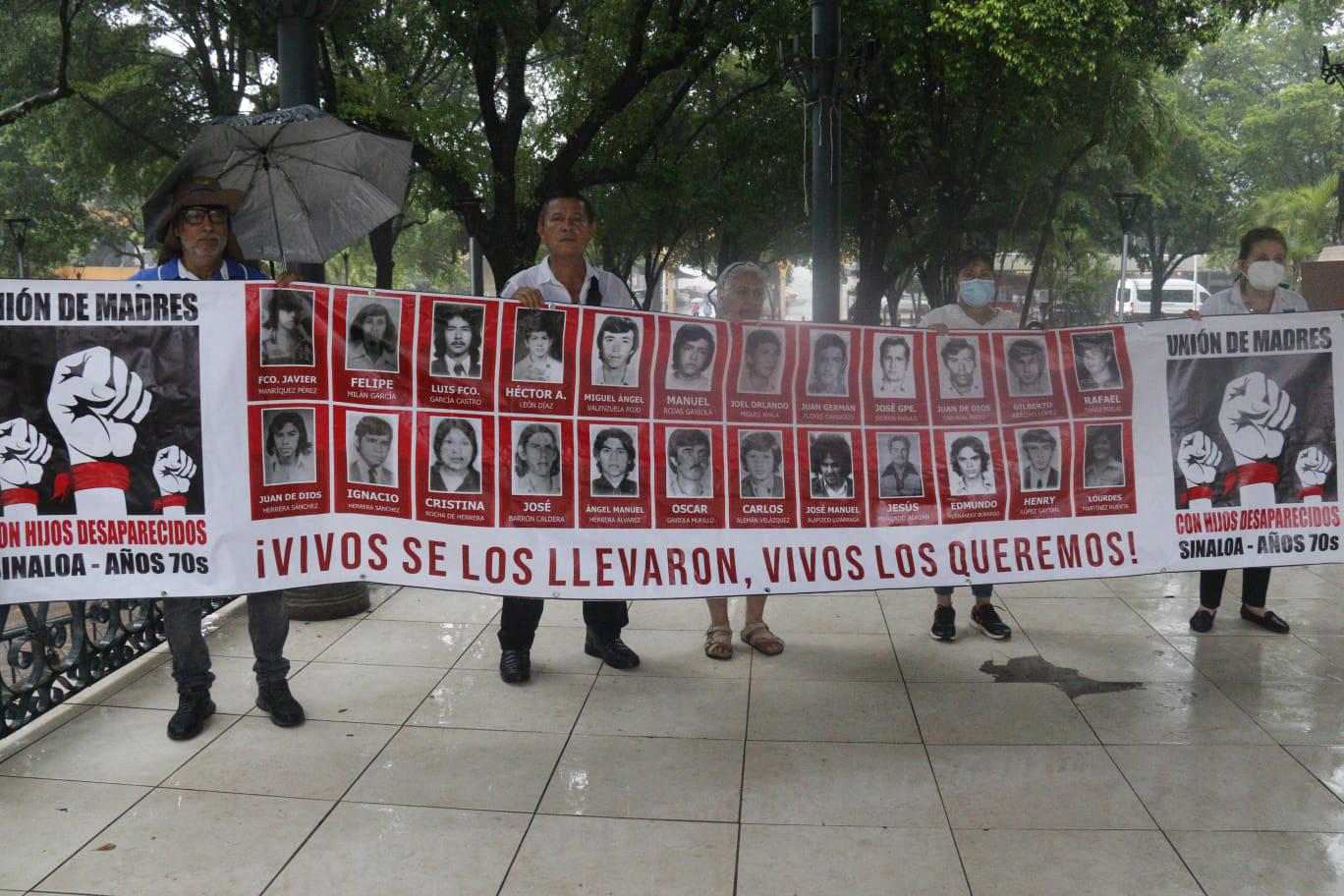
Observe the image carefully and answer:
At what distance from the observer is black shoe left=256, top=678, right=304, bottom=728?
4.71 metres

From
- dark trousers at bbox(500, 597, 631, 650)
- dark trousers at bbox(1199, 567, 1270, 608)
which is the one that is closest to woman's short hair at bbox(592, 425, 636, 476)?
dark trousers at bbox(500, 597, 631, 650)

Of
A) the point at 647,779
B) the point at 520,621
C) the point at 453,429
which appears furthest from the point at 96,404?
the point at 647,779

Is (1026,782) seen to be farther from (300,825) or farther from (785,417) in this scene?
(300,825)

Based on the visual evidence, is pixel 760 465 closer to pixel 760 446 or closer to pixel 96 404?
pixel 760 446

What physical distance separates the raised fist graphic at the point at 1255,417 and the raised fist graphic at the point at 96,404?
433 cm

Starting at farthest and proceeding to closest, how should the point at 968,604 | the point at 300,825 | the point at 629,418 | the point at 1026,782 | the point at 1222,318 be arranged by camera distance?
1. the point at 968,604
2. the point at 1222,318
3. the point at 629,418
4. the point at 1026,782
5. the point at 300,825

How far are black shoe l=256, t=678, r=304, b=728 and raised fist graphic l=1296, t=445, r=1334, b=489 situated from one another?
4.31 metres

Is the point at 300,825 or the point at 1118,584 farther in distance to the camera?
the point at 1118,584

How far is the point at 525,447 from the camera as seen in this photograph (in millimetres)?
4422

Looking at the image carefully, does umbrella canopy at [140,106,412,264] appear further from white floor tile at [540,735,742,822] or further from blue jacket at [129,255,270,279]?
white floor tile at [540,735,742,822]

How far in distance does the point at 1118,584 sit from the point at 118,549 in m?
5.61

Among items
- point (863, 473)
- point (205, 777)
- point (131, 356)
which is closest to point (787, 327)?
point (863, 473)

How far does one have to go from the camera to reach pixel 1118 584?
279 inches

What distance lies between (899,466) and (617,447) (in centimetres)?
116
